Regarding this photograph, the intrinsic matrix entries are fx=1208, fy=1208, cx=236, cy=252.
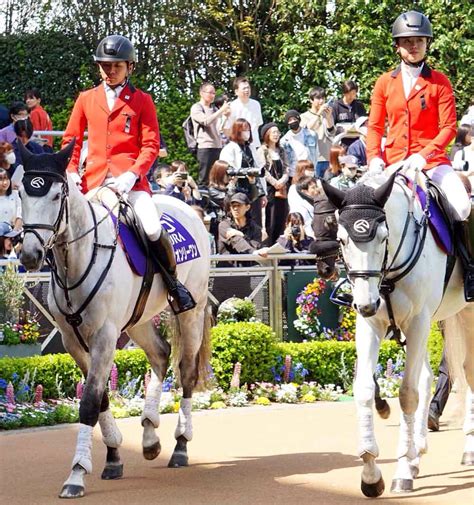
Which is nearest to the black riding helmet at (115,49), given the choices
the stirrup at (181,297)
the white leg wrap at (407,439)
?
the stirrup at (181,297)

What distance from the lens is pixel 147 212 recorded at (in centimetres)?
841

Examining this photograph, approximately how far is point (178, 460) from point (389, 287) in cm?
215

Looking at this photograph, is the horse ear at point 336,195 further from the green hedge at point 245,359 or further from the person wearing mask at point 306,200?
the person wearing mask at point 306,200

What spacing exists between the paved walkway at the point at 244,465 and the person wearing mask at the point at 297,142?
6.25 meters

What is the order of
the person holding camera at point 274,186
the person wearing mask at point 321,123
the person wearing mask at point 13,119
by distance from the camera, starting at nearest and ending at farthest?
1. the person wearing mask at point 13,119
2. the person holding camera at point 274,186
3. the person wearing mask at point 321,123

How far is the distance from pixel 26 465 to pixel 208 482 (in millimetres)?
1490

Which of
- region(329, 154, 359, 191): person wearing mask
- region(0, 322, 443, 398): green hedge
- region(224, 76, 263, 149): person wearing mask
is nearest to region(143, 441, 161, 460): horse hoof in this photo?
region(0, 322, 443, 398): green hedge

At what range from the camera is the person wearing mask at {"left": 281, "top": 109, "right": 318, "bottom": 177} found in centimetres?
1692

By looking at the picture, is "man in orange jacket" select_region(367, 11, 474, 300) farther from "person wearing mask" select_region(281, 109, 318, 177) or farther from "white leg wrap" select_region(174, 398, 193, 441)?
"person wearing mask" select_region(281, 109, 318, 177)

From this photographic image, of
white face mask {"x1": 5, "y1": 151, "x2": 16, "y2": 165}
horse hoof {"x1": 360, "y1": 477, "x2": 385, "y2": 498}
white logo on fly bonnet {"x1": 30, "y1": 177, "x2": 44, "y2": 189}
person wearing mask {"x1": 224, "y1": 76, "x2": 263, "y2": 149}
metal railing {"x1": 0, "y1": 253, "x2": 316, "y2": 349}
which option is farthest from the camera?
person wearing mask {"x1": 224, "y1": 76, "x2": 263, "y2": 149}

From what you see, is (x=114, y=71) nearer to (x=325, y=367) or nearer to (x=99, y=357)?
(x=99, y=357)

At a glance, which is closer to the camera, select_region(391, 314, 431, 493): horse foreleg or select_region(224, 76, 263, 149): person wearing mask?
select_region(391, 314, 431, 493): horse foreleg

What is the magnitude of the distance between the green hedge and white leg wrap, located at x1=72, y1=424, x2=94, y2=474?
3.53 m

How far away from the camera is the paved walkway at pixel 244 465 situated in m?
7.38
